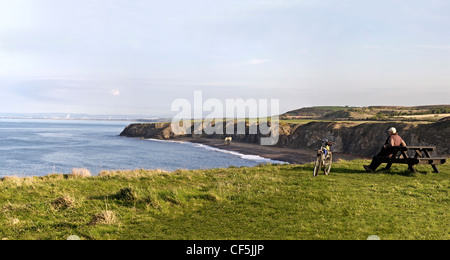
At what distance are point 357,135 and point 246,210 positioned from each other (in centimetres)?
6514

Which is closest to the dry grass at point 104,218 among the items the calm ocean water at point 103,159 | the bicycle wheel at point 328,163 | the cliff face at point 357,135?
the bicycle wheel at point 328,163

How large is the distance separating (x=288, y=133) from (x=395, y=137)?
238 ft

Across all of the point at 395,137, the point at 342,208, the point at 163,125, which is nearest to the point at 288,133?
the point at 163,125

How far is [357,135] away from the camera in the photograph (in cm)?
6669

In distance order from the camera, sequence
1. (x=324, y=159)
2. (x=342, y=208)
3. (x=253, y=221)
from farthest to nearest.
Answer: (x=324, y=159), (x=342, y=208), (x=253, y=221)

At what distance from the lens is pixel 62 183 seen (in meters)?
13.1

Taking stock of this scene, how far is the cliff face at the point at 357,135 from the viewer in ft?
172

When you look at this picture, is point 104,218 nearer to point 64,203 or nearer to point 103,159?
point 64,203

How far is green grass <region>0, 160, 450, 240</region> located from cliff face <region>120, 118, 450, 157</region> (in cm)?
3320

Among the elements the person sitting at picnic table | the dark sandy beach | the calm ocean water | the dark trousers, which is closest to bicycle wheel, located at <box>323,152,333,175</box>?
the person sitting at picnic table

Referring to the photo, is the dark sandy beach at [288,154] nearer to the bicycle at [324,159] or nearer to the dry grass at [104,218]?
the bicycle at [324,159]

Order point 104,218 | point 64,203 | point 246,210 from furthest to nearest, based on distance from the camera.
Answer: point 64,203 → point 246,210 → point 104,218

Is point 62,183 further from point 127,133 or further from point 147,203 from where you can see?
point 127,133

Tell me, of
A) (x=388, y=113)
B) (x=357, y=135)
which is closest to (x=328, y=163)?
(x=357, y=135)
